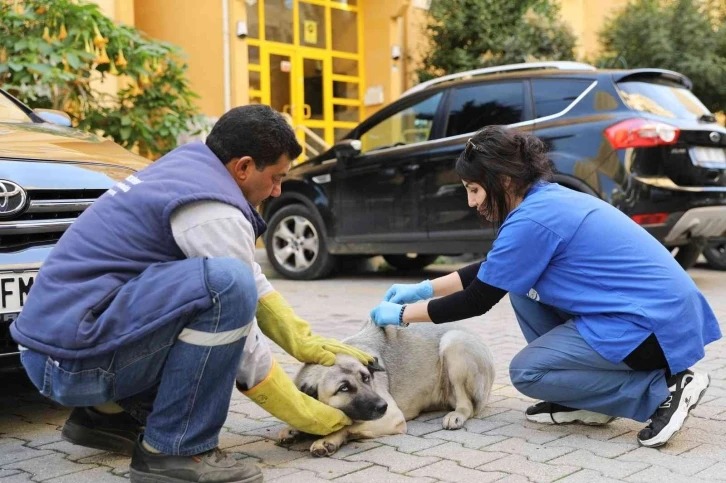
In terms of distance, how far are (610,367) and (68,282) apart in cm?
220

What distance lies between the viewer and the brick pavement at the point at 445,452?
3246mm

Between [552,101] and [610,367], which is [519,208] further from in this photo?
[552,101]

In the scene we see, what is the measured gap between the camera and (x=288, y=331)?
11.6 ft

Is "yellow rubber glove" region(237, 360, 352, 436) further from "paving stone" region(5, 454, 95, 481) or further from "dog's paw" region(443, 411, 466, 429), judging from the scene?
"paving stone" region(5, 454, 95, 481)

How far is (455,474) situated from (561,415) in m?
0.88

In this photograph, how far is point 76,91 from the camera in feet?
30.9

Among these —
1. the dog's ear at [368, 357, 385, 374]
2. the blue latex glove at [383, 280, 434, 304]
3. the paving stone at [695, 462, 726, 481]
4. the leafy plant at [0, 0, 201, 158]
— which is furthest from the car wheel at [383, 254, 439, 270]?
the paving stone at [695, 462, 726, 481]

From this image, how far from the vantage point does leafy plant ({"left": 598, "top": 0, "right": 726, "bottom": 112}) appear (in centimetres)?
1438

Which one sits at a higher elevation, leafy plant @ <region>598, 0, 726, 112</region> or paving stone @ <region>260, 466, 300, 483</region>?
leafy plant @ <region>598, 0, 726, 112</region>

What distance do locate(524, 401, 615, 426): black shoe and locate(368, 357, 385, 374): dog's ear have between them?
75cm

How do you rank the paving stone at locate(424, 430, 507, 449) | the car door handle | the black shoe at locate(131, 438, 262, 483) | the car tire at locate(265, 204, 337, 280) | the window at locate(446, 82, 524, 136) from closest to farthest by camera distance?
1. the black shoe at locate(131, 438, 262, 483)
2. the paving stone at locate(424, 430, 507, 449)
3. the window at locate(446, 82, 524, 136)
4. the car door handle
5. the car tire at locate(265, 204, 337, 280)

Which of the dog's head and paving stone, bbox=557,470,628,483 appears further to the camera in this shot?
the dog's head

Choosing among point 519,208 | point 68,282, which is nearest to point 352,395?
point 519,208

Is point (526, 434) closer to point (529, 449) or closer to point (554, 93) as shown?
point (529, 449)
